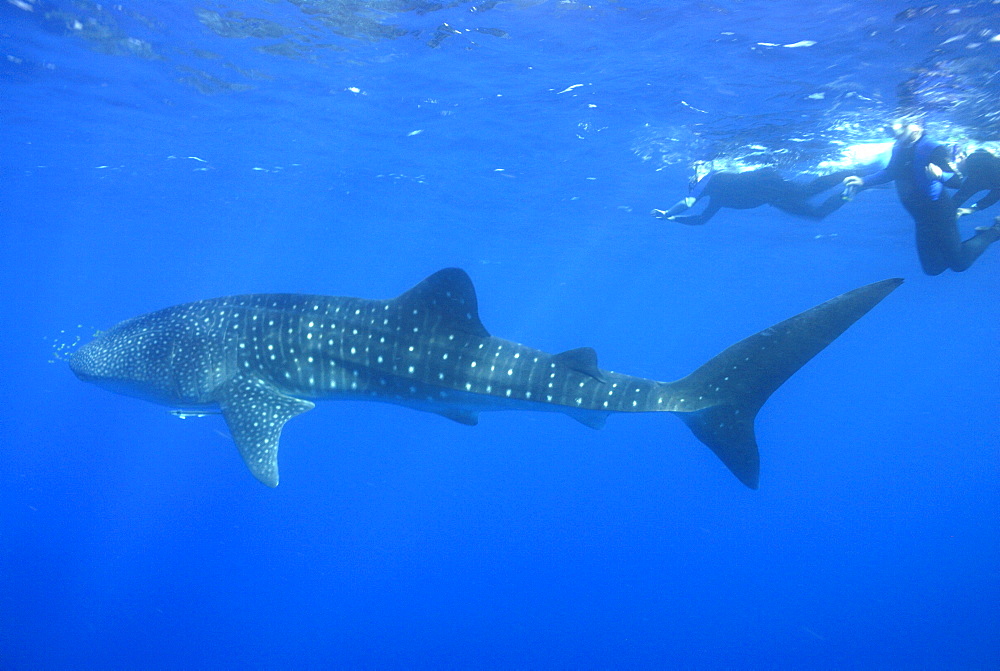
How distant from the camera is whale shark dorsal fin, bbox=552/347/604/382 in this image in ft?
16.9

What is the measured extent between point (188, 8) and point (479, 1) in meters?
6.68

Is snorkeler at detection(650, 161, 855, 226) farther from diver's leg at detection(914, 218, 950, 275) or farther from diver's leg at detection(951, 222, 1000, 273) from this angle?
diver's leg at detection(951, 222, 1000, 273)

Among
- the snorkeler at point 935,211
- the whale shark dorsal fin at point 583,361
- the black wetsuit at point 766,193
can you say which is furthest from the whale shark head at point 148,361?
the black wetsuit at point 766,193

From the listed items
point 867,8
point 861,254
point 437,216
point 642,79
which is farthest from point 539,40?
point 861,254

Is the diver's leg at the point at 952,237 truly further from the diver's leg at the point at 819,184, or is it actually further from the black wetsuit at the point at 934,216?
the diver's leg at the point at 819,184

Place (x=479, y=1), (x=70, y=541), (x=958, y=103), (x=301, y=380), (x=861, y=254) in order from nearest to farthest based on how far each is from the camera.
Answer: (x=301, y=380)
(x=479, y=1)
(x=958, y=103)
(x=70, y=541)
(x=861, y=254)

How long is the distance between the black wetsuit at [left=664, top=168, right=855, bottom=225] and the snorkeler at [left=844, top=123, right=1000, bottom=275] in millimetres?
2575

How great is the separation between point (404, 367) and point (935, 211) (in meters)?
8.50

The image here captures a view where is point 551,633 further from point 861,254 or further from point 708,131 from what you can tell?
point 861,254

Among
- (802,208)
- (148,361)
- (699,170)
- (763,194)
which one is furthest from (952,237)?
(699,170)

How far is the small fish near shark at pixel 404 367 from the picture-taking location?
4.70 m

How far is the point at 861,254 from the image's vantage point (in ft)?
104

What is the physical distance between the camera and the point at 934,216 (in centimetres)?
834

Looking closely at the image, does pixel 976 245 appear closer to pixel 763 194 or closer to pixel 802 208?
pixel 802 208
